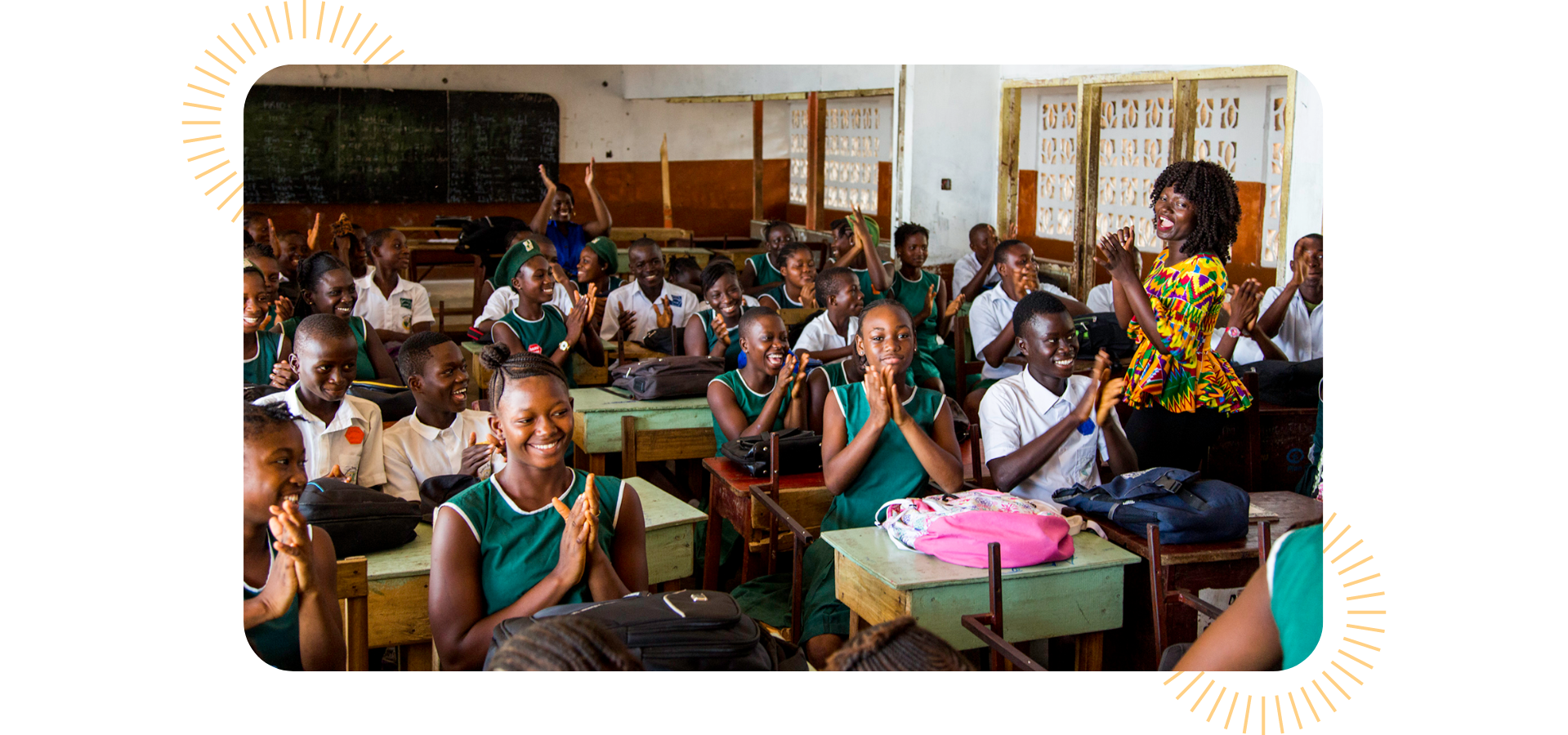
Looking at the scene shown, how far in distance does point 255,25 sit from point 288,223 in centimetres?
1057

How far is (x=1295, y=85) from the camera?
17.4ft

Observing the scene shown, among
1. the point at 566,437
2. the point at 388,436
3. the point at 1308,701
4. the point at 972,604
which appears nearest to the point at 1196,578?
the point at 972,604

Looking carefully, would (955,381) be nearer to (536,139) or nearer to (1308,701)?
(1308,701)

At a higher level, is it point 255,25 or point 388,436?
point 255,25

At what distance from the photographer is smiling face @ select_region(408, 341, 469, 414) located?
348 cm

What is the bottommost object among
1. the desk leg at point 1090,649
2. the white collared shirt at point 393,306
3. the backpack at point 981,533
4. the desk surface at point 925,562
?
the desk leg at point 1090,649

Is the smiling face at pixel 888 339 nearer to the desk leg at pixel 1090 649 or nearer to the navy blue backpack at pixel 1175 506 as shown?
the navy blue backpack at pixel 1175 506

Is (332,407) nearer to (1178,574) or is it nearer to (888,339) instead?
(888,339)

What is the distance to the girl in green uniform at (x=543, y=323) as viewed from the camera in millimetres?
5199

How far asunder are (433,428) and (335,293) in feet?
5.41

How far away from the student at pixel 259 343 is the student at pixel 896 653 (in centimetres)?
276

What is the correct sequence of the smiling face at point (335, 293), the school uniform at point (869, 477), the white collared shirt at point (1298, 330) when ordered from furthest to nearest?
the white collared shirt at point (1298, 330) < the smiling face at point (335, 293) < the school uniform at point (869, 477)

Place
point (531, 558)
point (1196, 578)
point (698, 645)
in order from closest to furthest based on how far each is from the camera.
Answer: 1. point (698, 645)
2. point (531, 558)
3. point (1196, 578)

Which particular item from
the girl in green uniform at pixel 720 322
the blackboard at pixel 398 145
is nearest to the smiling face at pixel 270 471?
the girl in green uniform at pixel 720 322
